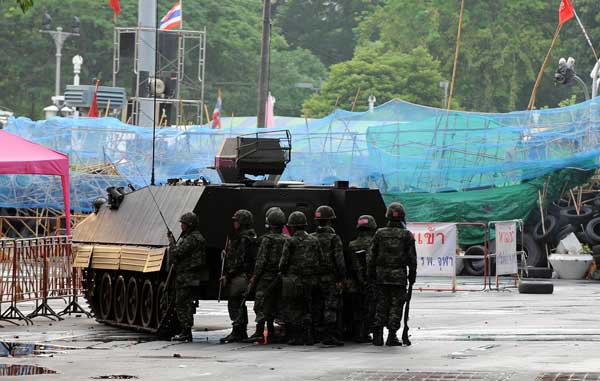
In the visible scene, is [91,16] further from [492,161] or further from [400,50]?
[492,161]

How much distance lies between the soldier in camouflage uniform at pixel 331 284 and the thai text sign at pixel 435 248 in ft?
38.5

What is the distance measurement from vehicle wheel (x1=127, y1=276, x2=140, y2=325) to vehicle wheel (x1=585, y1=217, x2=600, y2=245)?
61.9 ft

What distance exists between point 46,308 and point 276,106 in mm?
70760

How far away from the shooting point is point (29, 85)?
279ft

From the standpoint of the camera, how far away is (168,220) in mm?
21516

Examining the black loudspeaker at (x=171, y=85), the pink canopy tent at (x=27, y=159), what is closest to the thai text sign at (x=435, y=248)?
the pink canopy tent at (x=27, y=159)

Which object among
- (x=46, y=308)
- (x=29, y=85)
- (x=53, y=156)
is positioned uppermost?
(x=29, y=85)

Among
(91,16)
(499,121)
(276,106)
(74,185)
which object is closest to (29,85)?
(91,16)

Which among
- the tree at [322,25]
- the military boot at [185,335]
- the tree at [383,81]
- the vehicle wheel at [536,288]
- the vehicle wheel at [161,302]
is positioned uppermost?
the tree at [322,25]

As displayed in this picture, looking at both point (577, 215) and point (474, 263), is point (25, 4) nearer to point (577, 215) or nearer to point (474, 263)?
point (474, 263)

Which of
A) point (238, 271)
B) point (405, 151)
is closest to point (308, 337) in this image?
point (238, 271)

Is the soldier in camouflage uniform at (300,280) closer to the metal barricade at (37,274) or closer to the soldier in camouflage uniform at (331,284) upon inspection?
the soldier in camouflage uniform at (331,284)

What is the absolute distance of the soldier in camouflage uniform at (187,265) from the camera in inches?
797

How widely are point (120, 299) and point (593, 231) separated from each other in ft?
62.0
